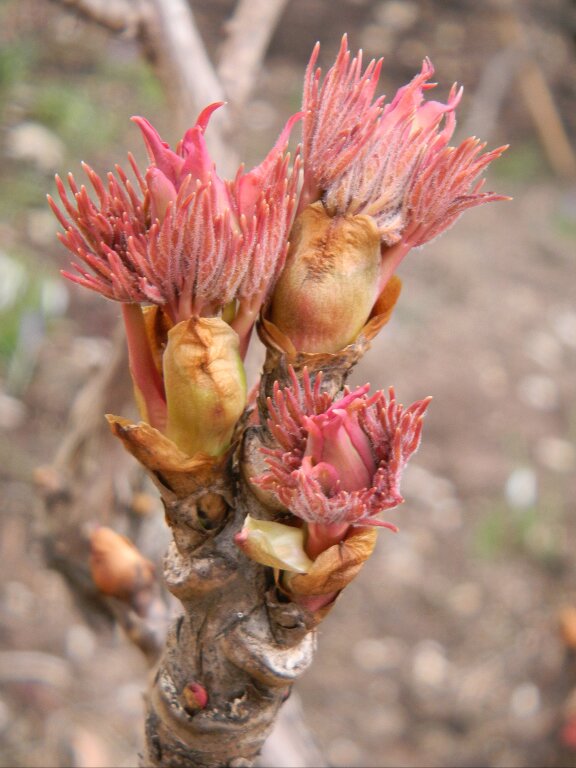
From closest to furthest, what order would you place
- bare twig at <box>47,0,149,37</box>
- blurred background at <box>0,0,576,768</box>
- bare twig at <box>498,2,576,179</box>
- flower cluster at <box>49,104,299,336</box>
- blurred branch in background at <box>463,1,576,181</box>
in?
flower cluster at <box>49,104,299,336</box> < bare twig at <box>47,0,149,37</box> < blurred background at <box>0,0,576,768</box> < blurred branch in background at <box>463,1,576,181</box> < bare twig at <box>498,2,576,179</box>

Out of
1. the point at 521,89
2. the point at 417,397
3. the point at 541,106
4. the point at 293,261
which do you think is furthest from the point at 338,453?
the point at 521,89

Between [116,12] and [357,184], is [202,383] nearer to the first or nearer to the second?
[357,184]

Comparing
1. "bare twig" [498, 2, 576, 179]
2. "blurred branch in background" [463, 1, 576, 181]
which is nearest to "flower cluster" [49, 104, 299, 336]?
"blurred branch in background" [463, 1, 576, 181]

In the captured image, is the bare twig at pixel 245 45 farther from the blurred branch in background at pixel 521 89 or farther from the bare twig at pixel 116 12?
the blurred branch in background at pixel 521 89

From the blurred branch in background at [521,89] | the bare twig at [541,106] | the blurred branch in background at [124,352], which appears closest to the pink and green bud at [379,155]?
the blurred branch in background at [124,352]

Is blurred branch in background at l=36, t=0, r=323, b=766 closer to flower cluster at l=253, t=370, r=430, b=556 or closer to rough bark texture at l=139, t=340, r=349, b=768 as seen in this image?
rough bark texture at l=139, t=340, r=349, b=768

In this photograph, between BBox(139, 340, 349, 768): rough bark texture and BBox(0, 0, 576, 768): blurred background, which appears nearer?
BBox(139, 340, 349, 768): rough bark texture

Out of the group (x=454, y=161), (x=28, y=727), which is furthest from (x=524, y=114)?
(x=454, y=161)
